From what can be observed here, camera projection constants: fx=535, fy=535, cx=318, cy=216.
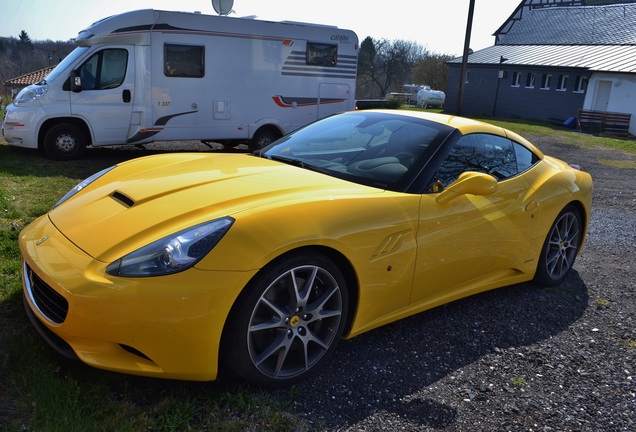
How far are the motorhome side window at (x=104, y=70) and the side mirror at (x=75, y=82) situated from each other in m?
0.07

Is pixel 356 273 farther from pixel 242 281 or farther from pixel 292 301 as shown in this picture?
pixel 242 281

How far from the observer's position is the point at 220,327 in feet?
8.21

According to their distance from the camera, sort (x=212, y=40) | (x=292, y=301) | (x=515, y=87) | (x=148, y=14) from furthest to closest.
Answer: (x=515, y=87), (x=212, y=40), (x=148, y=14), (x=292, y=301)

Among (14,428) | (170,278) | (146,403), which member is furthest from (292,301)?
(14,428)

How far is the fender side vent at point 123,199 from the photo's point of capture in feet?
9.76

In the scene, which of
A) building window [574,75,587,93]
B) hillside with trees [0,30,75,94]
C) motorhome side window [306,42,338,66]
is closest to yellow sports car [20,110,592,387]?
motorhome side window [306,42,338,66]

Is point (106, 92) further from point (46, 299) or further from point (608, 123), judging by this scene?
point (608, 123)

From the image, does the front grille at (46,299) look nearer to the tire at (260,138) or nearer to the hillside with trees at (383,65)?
the tire at (260,138)

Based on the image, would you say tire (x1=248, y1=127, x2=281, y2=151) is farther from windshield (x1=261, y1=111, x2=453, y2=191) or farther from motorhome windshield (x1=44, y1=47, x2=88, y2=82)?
windshield (x1=261, y1=111, x2=453, y2=191)

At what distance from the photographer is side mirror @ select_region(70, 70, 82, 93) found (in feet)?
31.1

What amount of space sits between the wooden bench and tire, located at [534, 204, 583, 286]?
22447 millimetres

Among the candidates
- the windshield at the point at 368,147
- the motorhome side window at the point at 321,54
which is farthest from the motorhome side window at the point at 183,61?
the windshield at the point at 368,147

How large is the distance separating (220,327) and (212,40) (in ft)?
29.5

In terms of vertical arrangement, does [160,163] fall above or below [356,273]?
above
